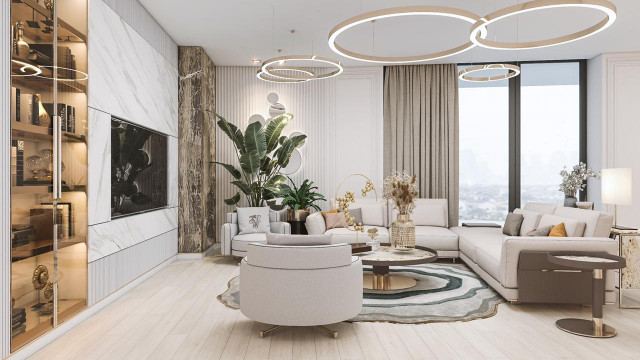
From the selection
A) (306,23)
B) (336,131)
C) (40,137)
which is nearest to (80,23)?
(40,137)

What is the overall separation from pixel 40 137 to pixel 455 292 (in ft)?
12.7

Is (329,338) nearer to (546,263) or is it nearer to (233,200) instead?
(546,263)

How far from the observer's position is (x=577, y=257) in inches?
134

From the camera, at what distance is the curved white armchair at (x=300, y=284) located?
289cm

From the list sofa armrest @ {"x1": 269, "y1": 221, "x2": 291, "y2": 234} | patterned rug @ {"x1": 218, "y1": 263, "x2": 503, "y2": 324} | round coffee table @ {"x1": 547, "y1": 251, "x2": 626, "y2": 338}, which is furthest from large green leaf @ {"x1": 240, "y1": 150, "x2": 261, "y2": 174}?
round coffee table @ {"x1": 547, "y1": 251, "x2": 626, "y2": 338}

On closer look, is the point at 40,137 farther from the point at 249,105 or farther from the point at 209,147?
the point at 249,105

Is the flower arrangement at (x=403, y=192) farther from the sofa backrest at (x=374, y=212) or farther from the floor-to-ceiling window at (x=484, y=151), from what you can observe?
the floor-to-ceiling window at (x=484, y=151)

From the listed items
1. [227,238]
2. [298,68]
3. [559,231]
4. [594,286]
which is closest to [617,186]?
[559,231]

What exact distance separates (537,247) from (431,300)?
3.49ft

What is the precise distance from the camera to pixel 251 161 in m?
6.19

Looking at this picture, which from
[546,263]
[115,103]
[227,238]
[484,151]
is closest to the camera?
[546,263]

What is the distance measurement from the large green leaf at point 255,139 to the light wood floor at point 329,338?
2845mm

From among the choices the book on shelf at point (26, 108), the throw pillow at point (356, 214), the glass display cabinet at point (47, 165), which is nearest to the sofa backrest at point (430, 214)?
the throw pillow at point (356, 214)

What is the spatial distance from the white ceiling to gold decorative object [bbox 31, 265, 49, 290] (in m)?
3.10
